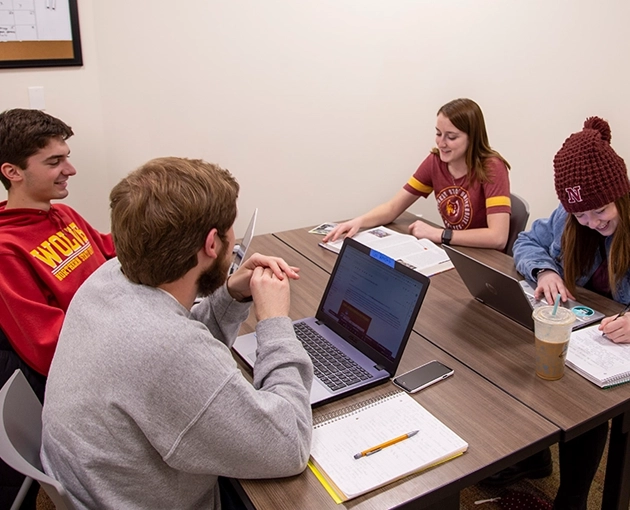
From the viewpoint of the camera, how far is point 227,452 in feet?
3.02

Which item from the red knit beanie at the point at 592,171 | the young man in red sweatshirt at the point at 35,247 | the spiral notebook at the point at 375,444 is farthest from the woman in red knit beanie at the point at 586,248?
the young man in red sweatshirt at the point at 35,247

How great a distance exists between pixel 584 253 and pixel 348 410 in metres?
0.97

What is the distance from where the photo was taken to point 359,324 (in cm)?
139

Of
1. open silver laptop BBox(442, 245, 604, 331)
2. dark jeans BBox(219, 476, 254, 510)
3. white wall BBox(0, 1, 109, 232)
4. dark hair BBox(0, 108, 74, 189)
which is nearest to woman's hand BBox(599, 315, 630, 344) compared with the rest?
open silver laptop BBox(442, 245, 604, 331)

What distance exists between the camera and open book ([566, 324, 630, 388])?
128 cm

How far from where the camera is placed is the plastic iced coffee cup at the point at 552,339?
1234mm

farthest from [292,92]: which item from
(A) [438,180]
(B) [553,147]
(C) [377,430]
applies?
(C) [377,430]

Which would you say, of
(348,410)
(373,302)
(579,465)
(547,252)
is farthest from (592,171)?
(348,410)

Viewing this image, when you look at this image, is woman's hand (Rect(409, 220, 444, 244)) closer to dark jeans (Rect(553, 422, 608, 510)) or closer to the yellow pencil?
dark jeans (Rect(553, 422, 608, 510))

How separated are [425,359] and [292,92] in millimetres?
2092

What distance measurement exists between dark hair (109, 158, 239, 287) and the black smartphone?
22.2 inches

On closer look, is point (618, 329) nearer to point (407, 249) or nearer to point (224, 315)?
point (407, 249)

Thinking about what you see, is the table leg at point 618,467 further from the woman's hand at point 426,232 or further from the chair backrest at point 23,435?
the chair backrest at point 23,435

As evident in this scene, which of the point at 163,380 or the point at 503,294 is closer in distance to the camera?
the point at 163,380
